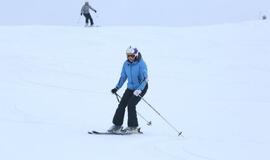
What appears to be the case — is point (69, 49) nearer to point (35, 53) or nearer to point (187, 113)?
point (35, 53)

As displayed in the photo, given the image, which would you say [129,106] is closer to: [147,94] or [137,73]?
[137,73]

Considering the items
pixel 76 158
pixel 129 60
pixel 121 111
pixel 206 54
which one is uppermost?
pixel 206 54

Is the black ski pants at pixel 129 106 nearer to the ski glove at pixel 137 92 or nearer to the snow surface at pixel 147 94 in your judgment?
the ski glove at pixel 137 92

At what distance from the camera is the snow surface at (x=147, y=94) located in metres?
9.30

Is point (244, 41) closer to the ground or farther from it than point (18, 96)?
farther from it

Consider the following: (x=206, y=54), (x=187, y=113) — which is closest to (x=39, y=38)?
(x=206, y=54)

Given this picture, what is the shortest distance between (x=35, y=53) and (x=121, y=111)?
36.3 ft

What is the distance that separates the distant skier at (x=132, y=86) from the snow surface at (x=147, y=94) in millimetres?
362

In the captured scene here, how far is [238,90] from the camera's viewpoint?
15883mm

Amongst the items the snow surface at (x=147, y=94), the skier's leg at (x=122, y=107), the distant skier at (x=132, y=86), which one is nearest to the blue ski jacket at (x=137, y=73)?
the distant skier at (x=132, y=86)

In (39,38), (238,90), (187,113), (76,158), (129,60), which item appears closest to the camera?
(76,158)

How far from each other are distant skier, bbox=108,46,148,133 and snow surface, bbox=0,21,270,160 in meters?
0.36

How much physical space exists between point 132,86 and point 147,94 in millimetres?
5433

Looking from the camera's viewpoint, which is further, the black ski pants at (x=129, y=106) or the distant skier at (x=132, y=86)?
the black ski pants at (x=129, y=106)
